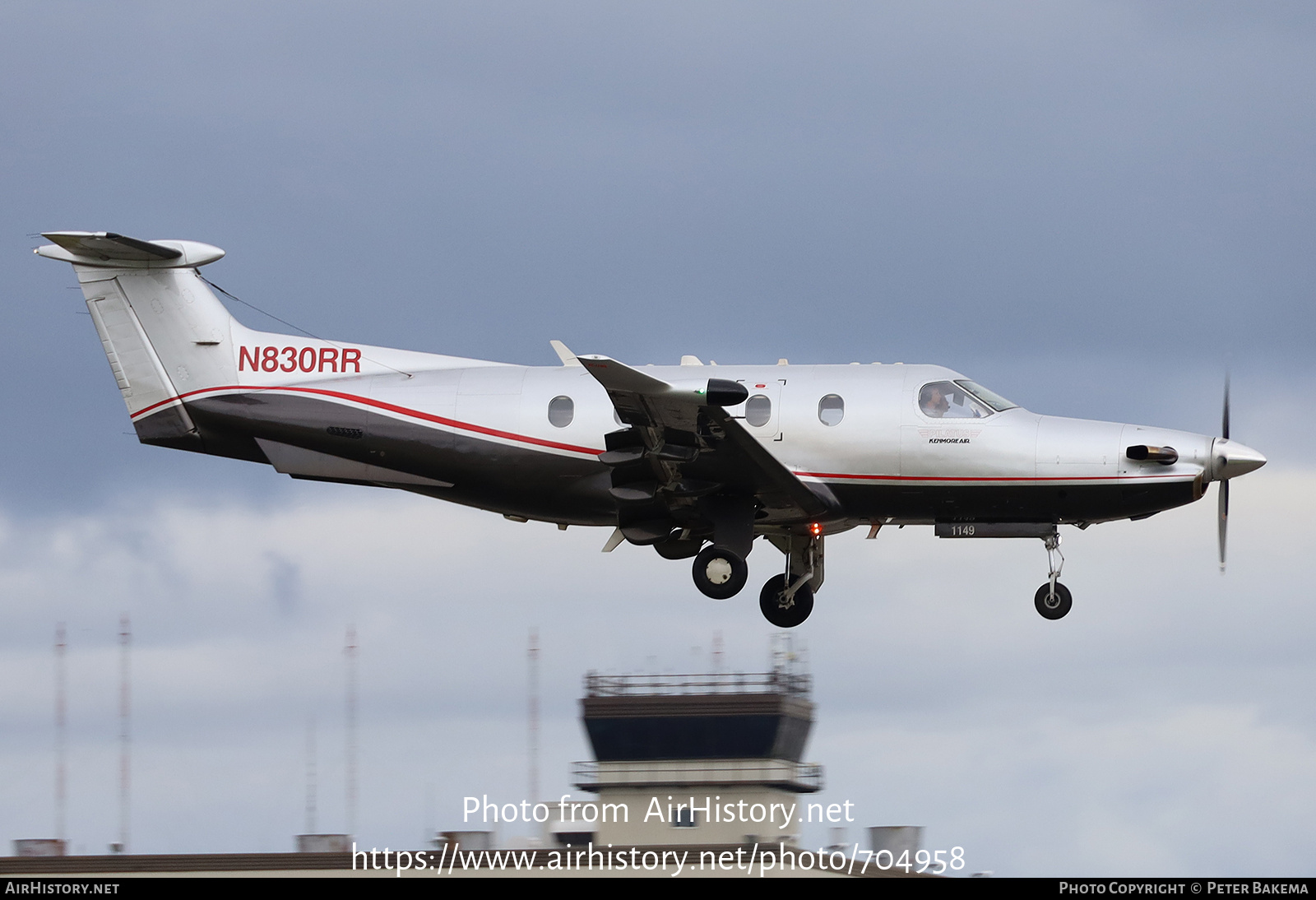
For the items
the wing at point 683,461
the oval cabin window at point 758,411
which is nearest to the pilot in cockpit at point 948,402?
the wing at point 683,461

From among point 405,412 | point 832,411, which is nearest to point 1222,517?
point 832,411

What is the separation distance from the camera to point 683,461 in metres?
26.5

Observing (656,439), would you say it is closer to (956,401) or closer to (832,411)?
(832,411)

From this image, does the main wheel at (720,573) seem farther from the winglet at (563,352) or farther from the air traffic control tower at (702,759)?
the air traffic control tower at (702,759)

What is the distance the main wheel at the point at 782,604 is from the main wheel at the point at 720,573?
6.61 ft

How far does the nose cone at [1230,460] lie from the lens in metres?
26.8

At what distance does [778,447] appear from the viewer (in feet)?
88.7

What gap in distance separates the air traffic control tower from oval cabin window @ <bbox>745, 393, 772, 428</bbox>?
27.6 metres

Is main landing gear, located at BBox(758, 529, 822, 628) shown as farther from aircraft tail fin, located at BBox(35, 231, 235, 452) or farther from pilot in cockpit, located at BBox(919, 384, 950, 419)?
aircraft tail fin, located at BBox(35, 231, 235, 452)

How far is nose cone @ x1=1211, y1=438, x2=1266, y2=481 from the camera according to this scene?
1056 inches

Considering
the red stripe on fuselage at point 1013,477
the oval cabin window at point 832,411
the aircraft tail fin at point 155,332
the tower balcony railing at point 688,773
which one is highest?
the aircraft tail fin at point 155,332

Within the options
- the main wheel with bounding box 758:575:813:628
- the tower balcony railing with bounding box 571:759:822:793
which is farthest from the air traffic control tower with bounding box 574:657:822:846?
the main wheel with bounding box 758:575:813:628

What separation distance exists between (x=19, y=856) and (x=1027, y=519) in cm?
2966

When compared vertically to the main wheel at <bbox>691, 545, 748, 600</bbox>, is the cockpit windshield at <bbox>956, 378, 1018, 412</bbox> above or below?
above
